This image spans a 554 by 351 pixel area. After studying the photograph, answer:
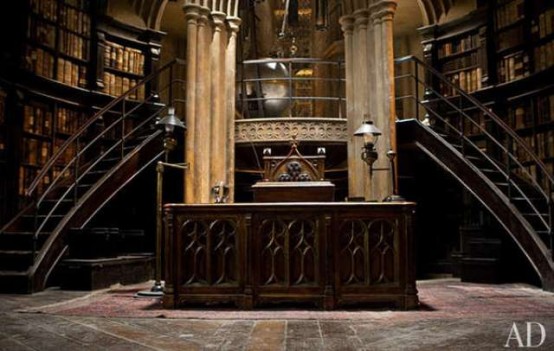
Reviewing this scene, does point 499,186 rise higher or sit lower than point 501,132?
lower

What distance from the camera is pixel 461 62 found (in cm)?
843

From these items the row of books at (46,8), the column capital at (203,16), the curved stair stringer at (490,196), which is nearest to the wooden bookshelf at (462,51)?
the curved stair stringer at (490,196)

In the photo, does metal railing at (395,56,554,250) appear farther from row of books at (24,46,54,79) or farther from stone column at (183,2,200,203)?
row of books at (24,46,54,79)

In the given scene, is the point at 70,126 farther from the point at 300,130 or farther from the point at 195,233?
the point at 195,233

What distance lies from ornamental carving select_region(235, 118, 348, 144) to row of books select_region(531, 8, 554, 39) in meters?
2.67

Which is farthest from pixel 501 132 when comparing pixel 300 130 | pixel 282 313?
pixel 282 313

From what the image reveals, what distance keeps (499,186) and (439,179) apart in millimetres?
1537

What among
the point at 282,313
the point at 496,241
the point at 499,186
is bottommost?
the point at 282,313

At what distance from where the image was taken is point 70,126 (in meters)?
7.52

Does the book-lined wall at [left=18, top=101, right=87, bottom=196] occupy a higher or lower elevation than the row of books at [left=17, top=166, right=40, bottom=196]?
higher

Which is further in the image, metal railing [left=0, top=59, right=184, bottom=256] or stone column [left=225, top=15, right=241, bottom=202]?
stone column [left=225, top=15, right=241, bottom=202]

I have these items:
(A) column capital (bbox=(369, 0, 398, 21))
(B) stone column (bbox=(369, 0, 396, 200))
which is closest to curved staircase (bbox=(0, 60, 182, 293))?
Result: (B) stone column (bbox=(369, 0, 396, 200))

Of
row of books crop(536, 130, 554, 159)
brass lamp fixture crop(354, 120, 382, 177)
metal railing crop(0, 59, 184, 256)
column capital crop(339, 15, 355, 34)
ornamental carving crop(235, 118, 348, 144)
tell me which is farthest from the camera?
column capital crop(339, 15, 355, 34)

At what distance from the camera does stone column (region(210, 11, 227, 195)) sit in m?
6.83
